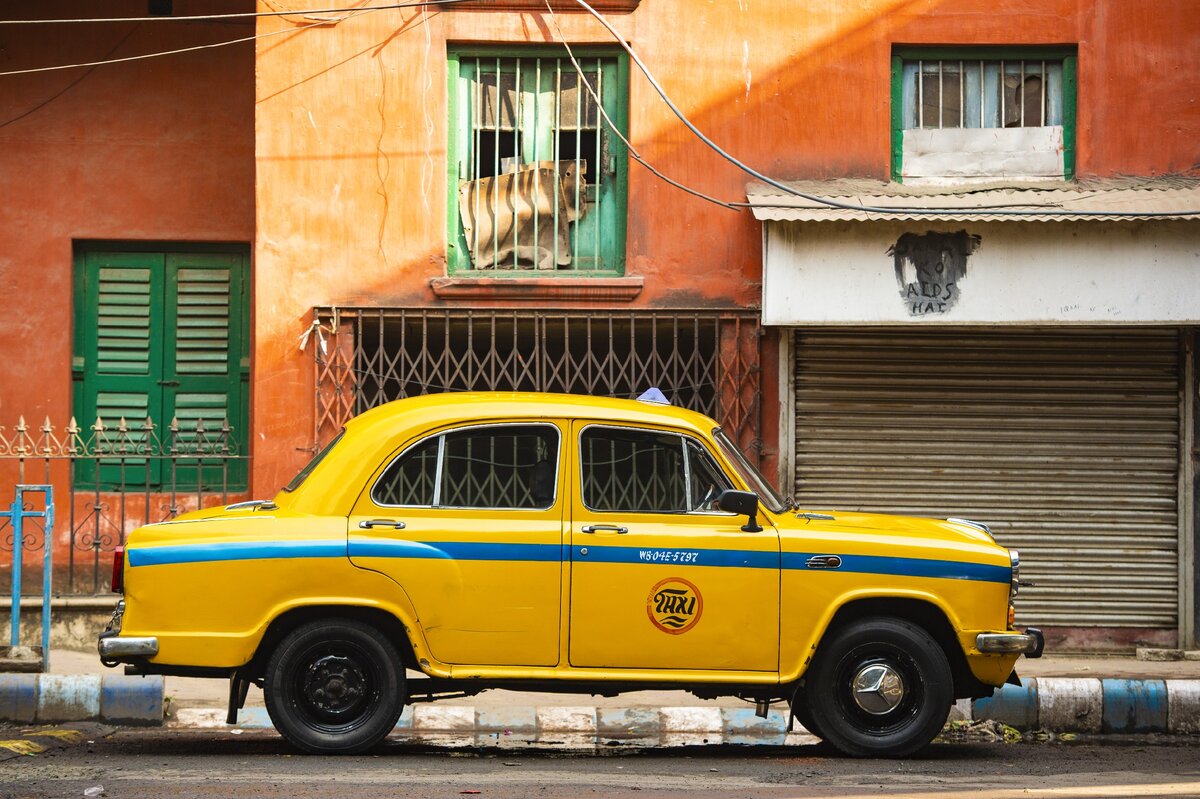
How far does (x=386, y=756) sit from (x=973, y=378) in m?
6.30

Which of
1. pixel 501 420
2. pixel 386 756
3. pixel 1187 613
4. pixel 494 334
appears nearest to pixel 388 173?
pixel 494 334

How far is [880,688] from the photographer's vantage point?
289 inches

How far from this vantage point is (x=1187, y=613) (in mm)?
11602

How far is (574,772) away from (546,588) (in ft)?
2.92

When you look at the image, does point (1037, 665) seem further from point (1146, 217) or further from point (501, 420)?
point (501, 420)

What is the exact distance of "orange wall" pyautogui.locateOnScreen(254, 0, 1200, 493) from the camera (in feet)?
38.4

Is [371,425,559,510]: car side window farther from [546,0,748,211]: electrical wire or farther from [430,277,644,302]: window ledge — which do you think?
[546,0,748,211]: electrical wire

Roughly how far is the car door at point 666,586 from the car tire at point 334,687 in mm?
960

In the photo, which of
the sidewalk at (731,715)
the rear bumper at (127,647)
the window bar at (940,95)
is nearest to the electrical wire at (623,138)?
the window bar at (940,95)

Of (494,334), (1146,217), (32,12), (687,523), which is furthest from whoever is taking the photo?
(32,12)

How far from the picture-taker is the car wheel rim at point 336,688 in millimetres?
7172

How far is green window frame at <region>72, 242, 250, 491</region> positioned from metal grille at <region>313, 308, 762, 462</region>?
153cm

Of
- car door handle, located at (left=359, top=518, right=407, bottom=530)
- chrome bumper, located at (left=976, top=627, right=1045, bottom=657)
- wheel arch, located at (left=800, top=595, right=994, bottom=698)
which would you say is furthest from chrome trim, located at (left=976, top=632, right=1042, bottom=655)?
car door handle, located at (left=359, top=518, right=407, bottom=530)

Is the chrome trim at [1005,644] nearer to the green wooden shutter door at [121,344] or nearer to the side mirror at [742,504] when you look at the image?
the side mirror at [742,504]
